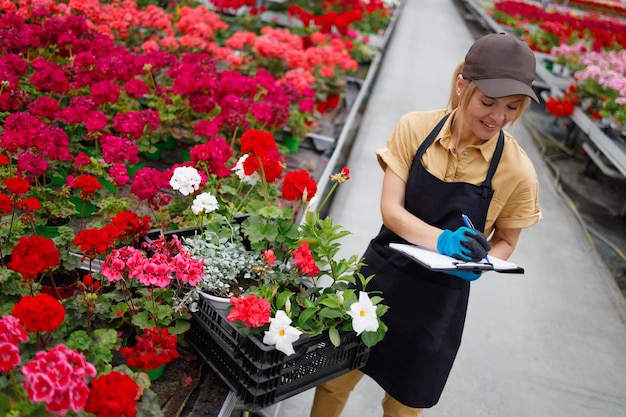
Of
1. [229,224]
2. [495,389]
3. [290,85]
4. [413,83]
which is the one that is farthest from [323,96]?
[413,83]

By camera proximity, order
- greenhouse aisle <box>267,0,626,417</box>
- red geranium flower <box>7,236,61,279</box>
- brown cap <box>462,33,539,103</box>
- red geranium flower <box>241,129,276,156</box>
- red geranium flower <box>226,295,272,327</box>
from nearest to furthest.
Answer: red geranium flower <box>7,236,61,279</box> → red geranium flower <box>226,295,272,327</box> → brown cap <box>462,33,539,103</box> → red geranium flower <box>241,129,276,156</box> → greenhouse aisle <box>267,0,626,417</box>

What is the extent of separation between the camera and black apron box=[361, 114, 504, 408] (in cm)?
172

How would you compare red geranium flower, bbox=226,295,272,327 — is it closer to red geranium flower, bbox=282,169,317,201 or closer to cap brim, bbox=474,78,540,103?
red geranium flower, bbox=282,169,317,201

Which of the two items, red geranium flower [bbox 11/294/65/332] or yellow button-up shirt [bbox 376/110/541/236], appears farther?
yellow button-up shirt [bbox 376/110/541/236]

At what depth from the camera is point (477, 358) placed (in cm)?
322

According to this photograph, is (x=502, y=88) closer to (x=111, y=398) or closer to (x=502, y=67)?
(x=502, y=67)

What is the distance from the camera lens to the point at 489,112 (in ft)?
5.15

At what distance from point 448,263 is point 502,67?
0.53 metres

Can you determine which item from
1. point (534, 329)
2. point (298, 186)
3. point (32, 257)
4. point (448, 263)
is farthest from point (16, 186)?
point (534, 329)

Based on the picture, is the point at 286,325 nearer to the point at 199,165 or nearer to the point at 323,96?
the point at 199,165

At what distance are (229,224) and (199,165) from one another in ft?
1.84

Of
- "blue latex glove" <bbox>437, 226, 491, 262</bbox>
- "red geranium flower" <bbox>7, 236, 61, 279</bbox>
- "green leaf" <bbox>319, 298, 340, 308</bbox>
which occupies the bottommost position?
"green leaf" <bbox>319, 298, 340, 308</bbox>

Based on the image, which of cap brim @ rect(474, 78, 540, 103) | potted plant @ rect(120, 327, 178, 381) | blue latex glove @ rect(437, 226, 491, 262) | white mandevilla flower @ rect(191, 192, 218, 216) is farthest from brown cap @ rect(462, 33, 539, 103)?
potted plant @ rect(120, 327, 178, 381)

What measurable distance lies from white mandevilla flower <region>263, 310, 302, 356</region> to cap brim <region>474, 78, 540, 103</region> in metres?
0.77
